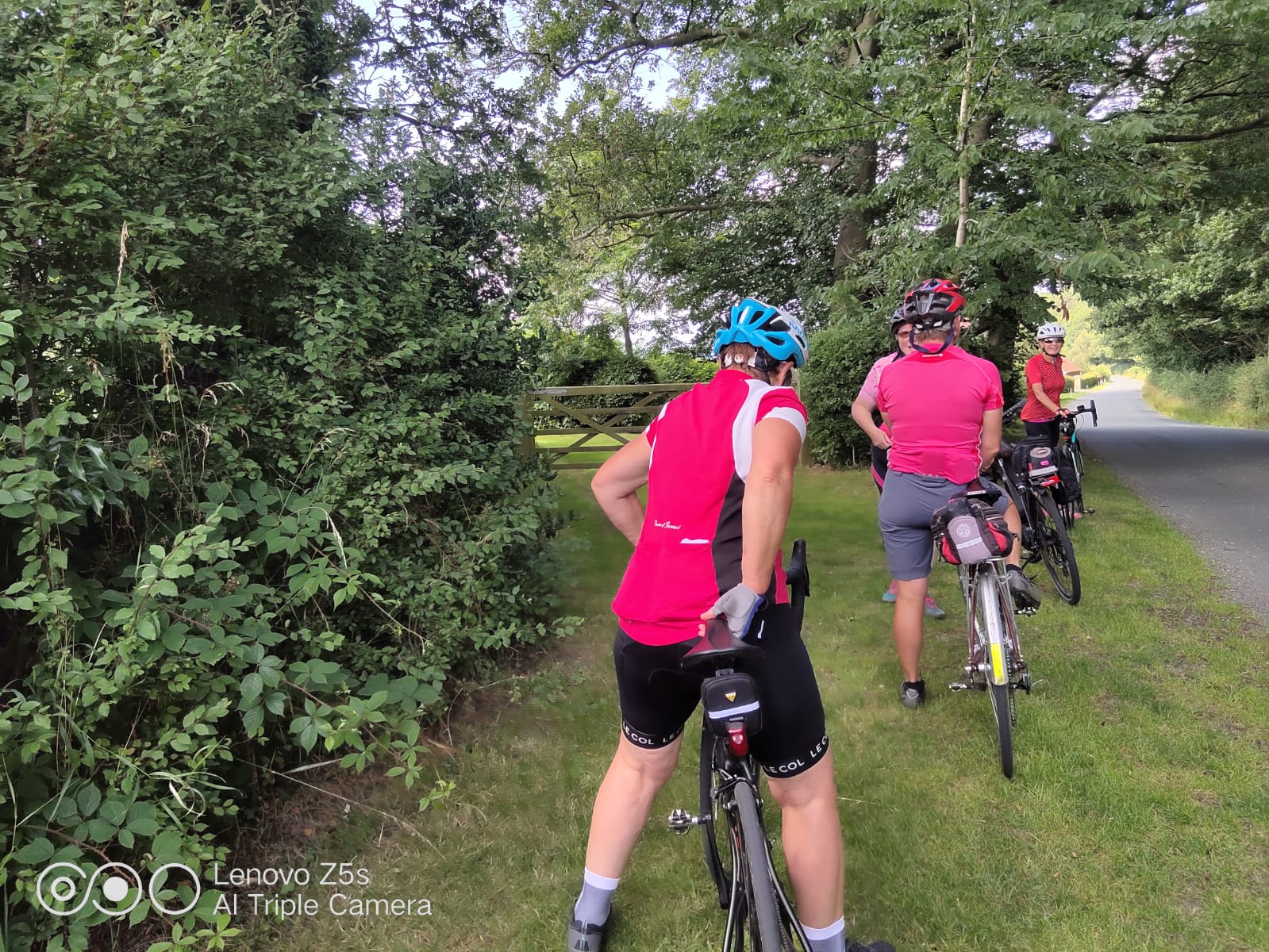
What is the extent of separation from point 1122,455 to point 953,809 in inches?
498

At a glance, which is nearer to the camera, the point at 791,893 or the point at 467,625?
the point at 791,893

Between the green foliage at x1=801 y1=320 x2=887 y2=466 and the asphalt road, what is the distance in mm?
3334

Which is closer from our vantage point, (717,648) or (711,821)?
(717,648)

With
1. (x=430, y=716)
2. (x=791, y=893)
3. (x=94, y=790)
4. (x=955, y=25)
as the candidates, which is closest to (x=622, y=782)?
(x=791, y=893)

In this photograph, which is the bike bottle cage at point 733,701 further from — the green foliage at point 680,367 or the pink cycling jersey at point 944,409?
the green foliage at point 680,367

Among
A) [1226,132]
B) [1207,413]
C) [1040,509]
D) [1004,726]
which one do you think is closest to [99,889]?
[1004,726]

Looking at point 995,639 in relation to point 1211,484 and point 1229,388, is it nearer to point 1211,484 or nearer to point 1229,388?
point 1211,484

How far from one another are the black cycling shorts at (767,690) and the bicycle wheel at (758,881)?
0.13 metres

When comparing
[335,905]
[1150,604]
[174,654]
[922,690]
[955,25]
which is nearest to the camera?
[174,654]

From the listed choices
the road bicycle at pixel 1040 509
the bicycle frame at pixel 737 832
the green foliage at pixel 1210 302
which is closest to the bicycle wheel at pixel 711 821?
the bicycle frame at pixel 737 832

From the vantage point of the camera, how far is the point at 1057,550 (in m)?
5.27

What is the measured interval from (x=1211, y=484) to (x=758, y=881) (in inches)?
444

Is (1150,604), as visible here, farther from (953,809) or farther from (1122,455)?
(1122,455)

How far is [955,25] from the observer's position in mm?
6355
